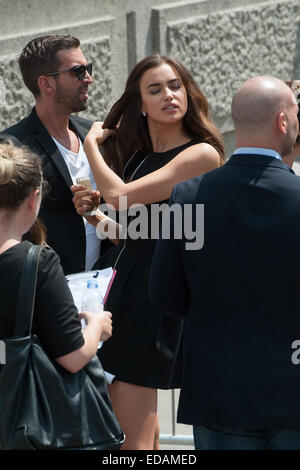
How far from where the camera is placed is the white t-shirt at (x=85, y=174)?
12.4 feet

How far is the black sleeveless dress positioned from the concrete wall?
189 cm

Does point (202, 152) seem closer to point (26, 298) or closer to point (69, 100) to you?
point (69, 100)

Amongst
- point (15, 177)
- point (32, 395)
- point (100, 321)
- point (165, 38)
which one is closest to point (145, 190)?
point (100, 321)

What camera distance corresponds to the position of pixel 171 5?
6.20 meters

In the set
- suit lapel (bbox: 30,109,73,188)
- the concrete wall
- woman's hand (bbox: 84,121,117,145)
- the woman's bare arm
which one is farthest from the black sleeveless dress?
the concrete wall

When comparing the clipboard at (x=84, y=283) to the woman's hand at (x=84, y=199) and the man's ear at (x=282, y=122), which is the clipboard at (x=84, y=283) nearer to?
the woman's hand at (x=84, y=199)

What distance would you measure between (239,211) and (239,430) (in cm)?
59

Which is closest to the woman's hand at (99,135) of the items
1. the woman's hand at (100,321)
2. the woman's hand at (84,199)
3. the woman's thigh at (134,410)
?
the woman's hand at (84,199)

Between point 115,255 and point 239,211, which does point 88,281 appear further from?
point 239,211

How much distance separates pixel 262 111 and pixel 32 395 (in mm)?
966

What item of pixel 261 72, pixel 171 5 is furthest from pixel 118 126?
pixel 261 72

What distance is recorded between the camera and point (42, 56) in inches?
159
